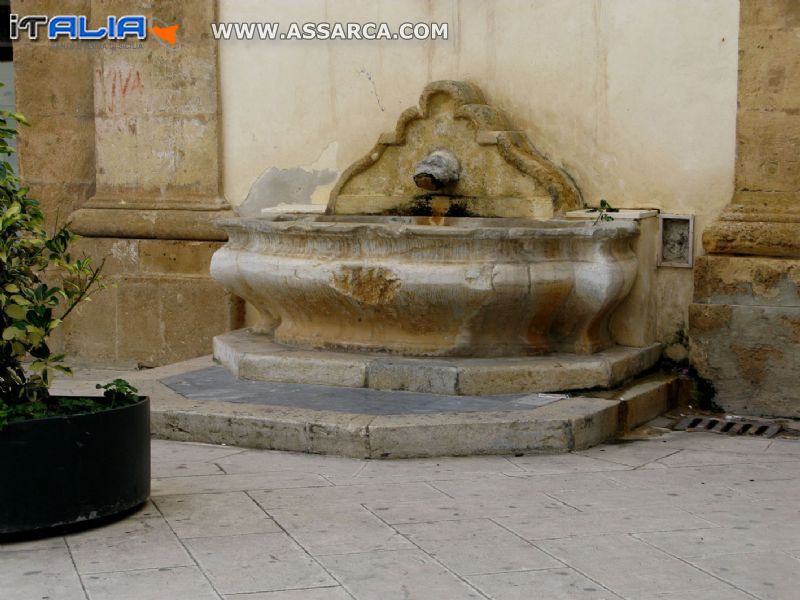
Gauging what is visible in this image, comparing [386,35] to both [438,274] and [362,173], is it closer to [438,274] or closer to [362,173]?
[362,173]

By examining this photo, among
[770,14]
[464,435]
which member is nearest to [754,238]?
[770,14]

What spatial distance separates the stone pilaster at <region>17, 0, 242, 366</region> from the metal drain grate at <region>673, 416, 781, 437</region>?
3102 millimetres

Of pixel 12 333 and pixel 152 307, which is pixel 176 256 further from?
pixel 12 333

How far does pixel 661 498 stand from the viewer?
188 inches

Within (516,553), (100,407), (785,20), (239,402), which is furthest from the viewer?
(785,20)

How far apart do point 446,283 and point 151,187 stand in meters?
3.06

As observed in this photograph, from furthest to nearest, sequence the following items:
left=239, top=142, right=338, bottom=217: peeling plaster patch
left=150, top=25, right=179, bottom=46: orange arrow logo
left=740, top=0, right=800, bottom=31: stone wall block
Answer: left=150, top=25, right=179, bottom=46: orange arrow logo → left=239, top=142, right=338, bottom=217: peeling plaster patch → left=740, top=0, right=800, bottom=31: stone wall block

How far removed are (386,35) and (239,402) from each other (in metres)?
2.76

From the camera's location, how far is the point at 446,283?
5.93 m

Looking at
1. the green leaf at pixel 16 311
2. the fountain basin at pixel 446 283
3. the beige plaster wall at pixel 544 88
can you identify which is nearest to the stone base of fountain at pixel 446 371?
the fountain basin at pixel 446 283

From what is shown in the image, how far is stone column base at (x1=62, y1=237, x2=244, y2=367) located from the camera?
805 cm

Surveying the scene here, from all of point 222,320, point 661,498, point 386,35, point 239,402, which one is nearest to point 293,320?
point 239,402

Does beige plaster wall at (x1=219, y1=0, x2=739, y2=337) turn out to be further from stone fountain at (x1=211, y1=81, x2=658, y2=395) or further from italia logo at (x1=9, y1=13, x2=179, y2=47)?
italia logo at (x1=9, y1=13, x2=179, y2=47)

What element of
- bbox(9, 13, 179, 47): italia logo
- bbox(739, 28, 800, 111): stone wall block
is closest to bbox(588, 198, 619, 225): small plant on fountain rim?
bbox(739, 28, 800, 111): stone wall block
